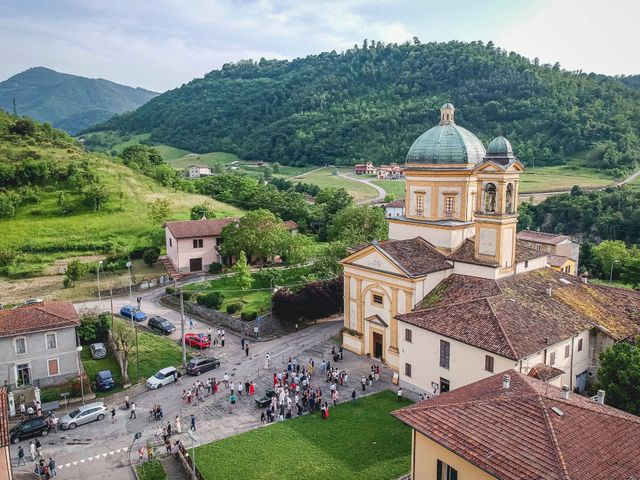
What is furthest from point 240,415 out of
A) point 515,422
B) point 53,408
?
point 515,422

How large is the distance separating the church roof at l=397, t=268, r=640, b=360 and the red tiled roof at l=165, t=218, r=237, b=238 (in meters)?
34.8

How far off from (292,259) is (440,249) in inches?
Answer: 796

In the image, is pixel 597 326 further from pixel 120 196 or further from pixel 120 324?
pixel 120 196

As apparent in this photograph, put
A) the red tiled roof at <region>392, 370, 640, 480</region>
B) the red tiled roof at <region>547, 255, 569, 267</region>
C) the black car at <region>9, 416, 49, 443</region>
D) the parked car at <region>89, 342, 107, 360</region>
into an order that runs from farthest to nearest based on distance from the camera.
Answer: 1. the red tiled roof at <region>547, 255, 569, 267</region>
2. the parked car at <region>89, 342, 107, 360</region>
3. the black car at <region>9, 416, 49, 443</region>
4. the red tiled roof at <region>392, 370, 640, 480</region>

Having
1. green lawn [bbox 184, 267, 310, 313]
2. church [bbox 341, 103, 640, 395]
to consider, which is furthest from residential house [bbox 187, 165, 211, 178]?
church [bbox 341, 103, 640, 395]

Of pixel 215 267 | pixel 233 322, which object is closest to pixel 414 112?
pixel 215 267

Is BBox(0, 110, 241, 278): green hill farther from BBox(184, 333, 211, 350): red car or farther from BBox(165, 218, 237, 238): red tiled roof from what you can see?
BBox(184, 333, 211, 350): red car

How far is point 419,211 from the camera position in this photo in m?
40.1

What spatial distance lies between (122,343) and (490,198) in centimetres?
2730

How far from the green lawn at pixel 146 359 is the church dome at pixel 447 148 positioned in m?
23.9

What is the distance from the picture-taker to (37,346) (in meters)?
34.6

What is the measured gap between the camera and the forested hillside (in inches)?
5049

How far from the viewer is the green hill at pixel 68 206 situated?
64875mm

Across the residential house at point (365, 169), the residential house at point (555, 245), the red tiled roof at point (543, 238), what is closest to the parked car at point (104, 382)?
the residential house at point (555, 245)
